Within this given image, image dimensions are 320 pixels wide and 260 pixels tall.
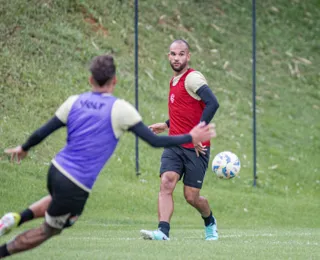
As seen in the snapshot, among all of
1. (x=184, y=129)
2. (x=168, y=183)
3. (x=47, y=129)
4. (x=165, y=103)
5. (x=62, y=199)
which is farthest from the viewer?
(x=165, y=103)

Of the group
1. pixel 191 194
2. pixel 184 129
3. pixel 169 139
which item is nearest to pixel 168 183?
pixel 191 194

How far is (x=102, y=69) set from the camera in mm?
7566

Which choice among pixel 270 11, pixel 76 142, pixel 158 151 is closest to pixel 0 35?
pixel 158 151

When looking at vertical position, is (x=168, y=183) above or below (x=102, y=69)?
below

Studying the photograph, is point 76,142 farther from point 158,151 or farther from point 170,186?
point 158,151

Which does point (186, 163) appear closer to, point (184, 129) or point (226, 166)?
point (184, 129)

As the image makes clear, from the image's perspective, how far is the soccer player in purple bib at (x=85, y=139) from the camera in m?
7.53

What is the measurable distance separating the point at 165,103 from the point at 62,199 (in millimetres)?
14828

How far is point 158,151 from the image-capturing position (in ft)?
66.0

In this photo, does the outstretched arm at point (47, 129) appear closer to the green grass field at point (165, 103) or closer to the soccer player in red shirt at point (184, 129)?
the green grass field at point (165, 103)

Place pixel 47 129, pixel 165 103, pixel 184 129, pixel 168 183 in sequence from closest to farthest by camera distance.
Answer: pixel 47 129
pixel 168 183
pixel 184 129
pixel 165 103

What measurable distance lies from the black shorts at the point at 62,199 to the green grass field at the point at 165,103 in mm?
1931

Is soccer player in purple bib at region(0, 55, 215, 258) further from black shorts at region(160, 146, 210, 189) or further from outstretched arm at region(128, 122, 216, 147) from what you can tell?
black shorts at region(160, 146, 210, 189)

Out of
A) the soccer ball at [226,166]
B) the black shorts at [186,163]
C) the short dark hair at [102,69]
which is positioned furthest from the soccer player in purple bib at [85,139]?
the soccer ball at [226,166]
